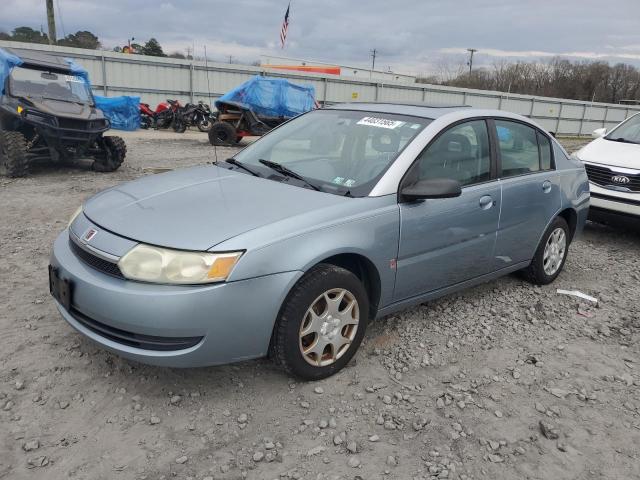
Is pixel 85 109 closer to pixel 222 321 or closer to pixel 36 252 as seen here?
pixel 36 252

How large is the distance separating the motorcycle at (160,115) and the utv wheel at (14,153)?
10.8 meters

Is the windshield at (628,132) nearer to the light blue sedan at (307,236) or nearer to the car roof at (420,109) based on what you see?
the light blue sedan at (307,236)

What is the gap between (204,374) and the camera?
3.12 meters

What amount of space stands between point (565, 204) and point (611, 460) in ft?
8.76

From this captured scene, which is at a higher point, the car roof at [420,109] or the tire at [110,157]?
the car roof at [420,109]

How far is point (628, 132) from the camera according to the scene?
24.0 feet

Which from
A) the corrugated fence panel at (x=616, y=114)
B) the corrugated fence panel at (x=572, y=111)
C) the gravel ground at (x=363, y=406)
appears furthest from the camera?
the corrugated fence panel at (x=616, y=114)

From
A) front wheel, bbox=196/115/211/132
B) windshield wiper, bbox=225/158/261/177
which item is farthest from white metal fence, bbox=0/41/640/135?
windshield wiper, bbox=225/158/261/177

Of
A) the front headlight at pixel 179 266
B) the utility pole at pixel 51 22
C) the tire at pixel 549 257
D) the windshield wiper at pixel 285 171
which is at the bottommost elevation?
the tire at pixel 549 257

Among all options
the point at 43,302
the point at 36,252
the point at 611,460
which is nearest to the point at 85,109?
the point at 36,252

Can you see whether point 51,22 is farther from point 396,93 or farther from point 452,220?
point 452,220

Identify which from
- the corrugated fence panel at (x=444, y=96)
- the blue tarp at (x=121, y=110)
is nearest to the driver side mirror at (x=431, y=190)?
the blue tarp at (x=121, y=110)

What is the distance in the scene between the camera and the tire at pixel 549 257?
15.4 ft

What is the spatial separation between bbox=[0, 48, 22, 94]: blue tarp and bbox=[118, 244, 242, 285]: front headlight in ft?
26.0
